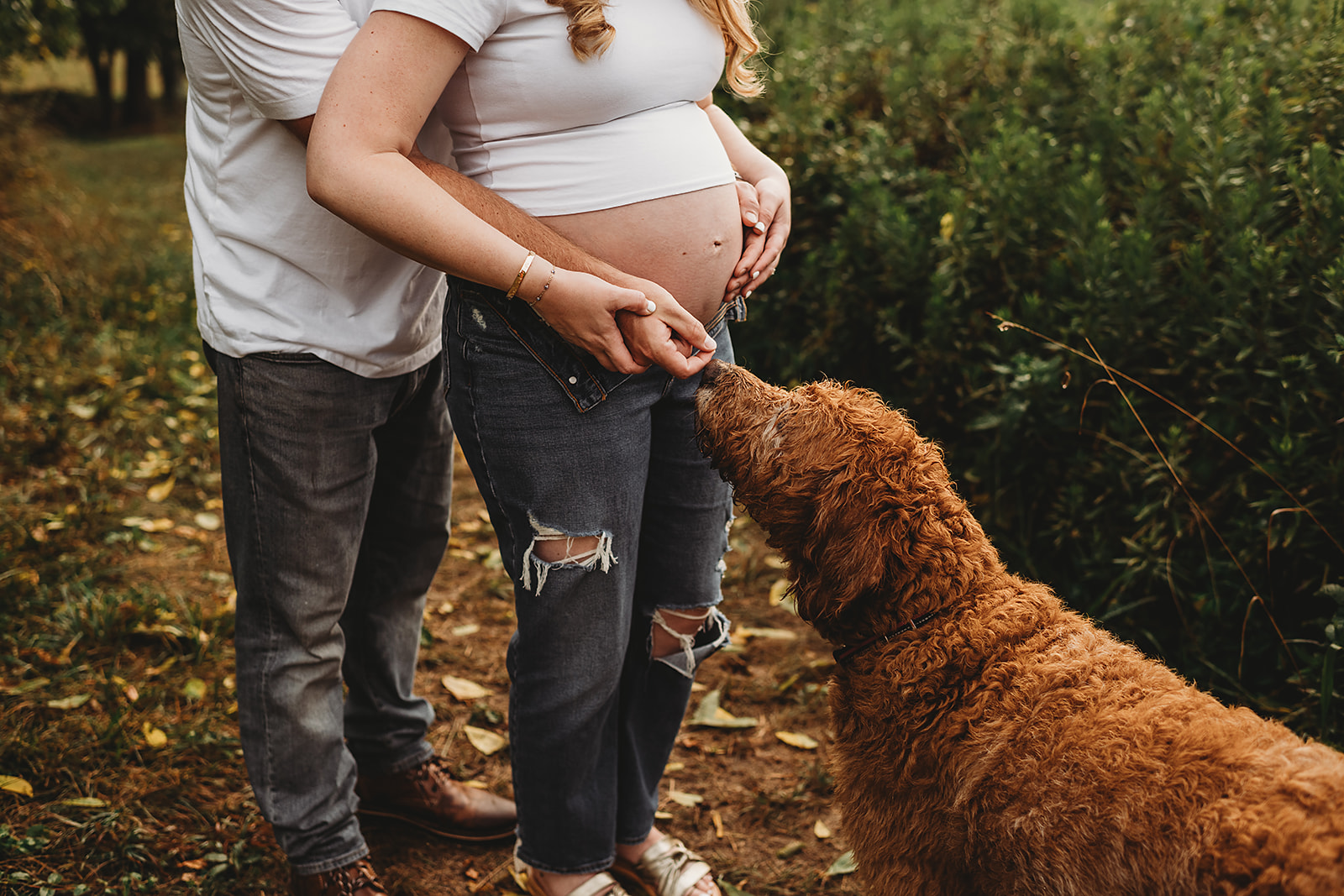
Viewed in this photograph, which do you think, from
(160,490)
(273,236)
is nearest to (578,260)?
(273,236)

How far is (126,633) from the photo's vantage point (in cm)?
394

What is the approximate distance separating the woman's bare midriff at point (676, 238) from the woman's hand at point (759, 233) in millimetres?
54

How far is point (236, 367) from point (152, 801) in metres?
1.79

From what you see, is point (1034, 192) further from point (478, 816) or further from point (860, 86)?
point (478, 816)

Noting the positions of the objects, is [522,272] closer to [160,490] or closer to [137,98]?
[160,490]

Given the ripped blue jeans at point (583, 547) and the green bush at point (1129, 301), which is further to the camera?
the green bush at point (1129, 301)

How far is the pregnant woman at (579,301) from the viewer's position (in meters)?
1.83

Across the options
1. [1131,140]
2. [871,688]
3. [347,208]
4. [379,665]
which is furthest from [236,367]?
[1131,140]

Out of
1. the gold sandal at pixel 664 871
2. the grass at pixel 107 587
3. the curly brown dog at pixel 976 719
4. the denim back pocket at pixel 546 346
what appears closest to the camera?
the curly brown dog at pixel 976 719

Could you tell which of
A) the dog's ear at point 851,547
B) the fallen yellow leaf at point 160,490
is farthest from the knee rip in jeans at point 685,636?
the fallen yellow leaf at point 160,490

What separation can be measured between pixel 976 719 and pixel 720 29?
62.8 inches

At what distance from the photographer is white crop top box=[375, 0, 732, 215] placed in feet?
6.07

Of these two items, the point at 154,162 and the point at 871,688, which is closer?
the point at 871,688

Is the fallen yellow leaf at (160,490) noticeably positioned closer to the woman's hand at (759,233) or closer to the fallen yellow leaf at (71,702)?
the fallen yellow leaf at (71,702)
